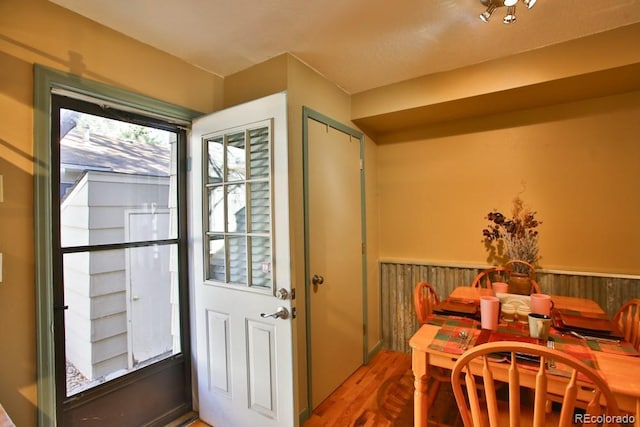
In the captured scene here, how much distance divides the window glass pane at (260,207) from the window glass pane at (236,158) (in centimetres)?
12

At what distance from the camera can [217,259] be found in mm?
2018

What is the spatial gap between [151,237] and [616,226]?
131 inches

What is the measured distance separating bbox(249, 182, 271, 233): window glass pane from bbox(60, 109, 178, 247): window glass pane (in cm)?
65

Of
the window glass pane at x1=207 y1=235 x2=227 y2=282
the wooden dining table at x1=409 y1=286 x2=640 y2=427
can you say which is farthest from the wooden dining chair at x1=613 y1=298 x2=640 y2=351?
the window glass pane at x1=207 y1=235 x2=227 y2=282

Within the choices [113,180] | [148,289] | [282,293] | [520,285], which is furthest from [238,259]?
[520,285]

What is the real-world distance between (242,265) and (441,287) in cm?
190

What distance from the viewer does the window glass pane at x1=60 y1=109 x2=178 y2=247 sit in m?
1.63

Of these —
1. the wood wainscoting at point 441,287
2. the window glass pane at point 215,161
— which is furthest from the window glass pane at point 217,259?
the wood wainscoting at point 441,287

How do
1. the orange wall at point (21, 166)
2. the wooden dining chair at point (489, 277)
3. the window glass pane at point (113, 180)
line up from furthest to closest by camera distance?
the wooden dining chair at point (489, 277), the window glass pane at point (113, 180), the orange wall at point (21, 166)

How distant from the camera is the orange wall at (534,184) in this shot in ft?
7.47

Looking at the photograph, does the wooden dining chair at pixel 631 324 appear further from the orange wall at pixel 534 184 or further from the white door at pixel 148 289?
the white door at pixel 148 289

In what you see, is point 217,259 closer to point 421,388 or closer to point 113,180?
point 113,180

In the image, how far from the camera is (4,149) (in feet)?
4.30

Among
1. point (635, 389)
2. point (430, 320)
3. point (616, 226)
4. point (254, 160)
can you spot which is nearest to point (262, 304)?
point (254, 160)
